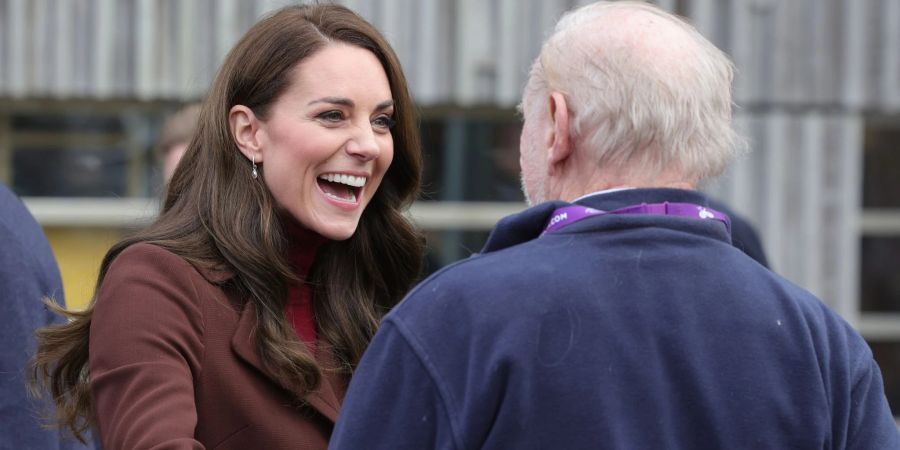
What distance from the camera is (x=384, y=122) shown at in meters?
2.65

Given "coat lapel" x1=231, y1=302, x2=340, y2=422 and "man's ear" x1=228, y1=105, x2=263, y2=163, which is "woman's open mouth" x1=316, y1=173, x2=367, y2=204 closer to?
"man's ear" x1=228, y1=105, x2=263, y2=163

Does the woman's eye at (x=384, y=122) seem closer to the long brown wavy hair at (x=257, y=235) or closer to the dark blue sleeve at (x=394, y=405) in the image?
the long brown wavy hair at (x=257, y=235)

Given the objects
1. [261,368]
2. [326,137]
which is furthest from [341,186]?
[261,368]

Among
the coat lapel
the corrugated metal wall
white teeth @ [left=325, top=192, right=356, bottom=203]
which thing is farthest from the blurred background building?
the coat lapel

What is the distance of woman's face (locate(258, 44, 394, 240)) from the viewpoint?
8.22 feet

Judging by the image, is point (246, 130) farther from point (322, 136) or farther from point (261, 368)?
point (261, 368)

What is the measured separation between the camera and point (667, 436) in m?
1.79

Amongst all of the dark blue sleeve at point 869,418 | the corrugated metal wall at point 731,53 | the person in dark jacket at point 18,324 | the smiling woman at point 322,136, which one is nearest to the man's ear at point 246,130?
the smiling woman at point 322,136

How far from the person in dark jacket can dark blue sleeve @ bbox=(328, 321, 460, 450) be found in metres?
1.02

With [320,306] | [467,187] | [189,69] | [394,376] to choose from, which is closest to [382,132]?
[320,306]

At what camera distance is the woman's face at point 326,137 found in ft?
8.22

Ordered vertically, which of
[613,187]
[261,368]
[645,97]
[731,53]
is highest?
[731,53]

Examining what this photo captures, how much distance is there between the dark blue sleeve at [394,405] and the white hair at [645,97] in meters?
0.39

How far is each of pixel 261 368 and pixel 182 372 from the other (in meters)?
0.18
